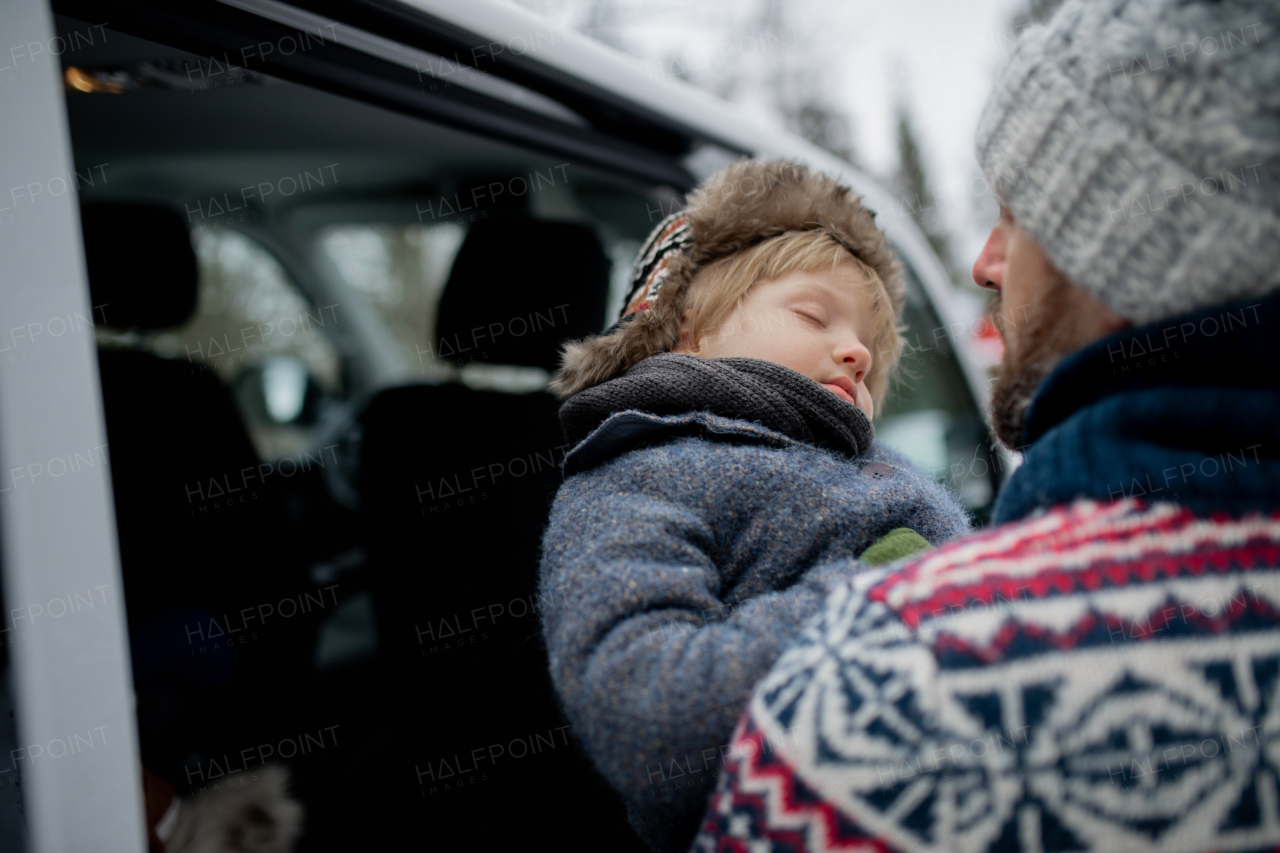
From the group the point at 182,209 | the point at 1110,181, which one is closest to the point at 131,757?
the point at 1110,181

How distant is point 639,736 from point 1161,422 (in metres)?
0.66

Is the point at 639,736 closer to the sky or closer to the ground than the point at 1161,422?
closer to the ground

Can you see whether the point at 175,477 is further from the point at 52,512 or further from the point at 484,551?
the point at 52,512

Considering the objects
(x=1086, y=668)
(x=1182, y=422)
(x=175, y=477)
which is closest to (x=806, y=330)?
(x=1182, y=422)

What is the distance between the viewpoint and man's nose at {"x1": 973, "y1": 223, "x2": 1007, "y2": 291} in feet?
3.80

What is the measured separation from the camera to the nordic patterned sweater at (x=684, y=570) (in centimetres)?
92

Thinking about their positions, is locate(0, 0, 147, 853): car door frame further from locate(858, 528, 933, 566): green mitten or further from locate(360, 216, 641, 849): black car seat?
locate(360, 216, 641, 849): black car seat

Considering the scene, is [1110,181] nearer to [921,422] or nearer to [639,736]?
[639,736]

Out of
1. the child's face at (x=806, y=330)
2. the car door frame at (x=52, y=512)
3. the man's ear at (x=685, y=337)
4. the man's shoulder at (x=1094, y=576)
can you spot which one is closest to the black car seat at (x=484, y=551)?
the man's ear at (x=685, y=337)

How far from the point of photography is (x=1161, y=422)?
0.82m

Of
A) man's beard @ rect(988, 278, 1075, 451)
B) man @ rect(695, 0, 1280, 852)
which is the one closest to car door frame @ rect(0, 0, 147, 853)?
man @ rect(695, 0, 1280, 852)

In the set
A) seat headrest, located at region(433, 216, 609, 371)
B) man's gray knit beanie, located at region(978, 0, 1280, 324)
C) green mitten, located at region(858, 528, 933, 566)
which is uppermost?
man's gray knit beanie, located at region(978, 0, 1280, 324)

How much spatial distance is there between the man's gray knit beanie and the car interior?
4.35 feet

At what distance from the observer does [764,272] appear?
1551mm
